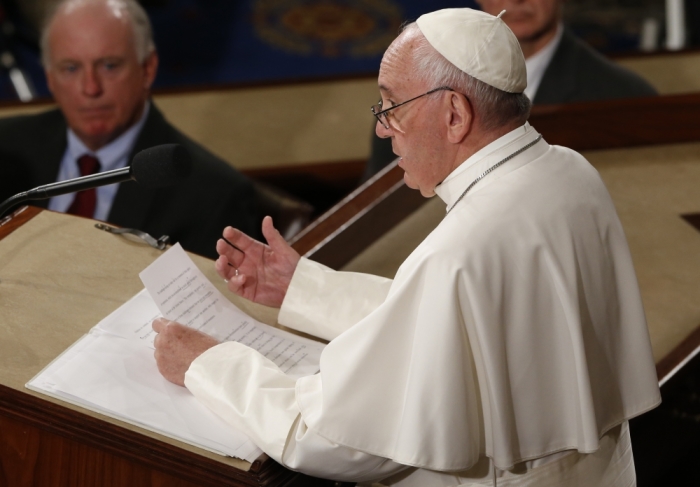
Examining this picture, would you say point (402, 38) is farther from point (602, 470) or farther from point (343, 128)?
point (343, 128)

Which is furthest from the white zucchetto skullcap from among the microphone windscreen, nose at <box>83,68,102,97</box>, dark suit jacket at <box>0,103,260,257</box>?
nose at <box>83,68,102,97</box>

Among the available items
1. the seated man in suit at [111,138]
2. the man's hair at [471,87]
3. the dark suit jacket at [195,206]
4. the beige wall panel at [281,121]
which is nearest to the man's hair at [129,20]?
the seated man in suit at [111,138]

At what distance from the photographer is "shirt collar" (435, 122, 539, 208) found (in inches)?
72.3

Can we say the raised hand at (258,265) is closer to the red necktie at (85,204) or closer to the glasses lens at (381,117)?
the glasses lens at (381,117)

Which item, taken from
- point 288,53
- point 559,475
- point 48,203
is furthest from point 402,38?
point 288,53

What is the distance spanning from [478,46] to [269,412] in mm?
739

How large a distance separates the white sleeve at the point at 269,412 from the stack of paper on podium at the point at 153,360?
4 cm

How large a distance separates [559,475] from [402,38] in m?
0.88

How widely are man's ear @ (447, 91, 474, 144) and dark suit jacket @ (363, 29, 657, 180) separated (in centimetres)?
189

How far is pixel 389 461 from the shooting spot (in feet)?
6.13

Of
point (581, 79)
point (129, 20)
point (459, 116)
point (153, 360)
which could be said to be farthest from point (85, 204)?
point (459, 116)

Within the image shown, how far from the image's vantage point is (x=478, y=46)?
1824mm

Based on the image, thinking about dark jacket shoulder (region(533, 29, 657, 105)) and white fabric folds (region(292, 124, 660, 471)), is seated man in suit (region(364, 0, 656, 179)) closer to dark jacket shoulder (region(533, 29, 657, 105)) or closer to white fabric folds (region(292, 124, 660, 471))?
dark jacket shoulder (region(533, 29, 657, 105))

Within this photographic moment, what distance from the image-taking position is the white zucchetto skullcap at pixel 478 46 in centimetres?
180
